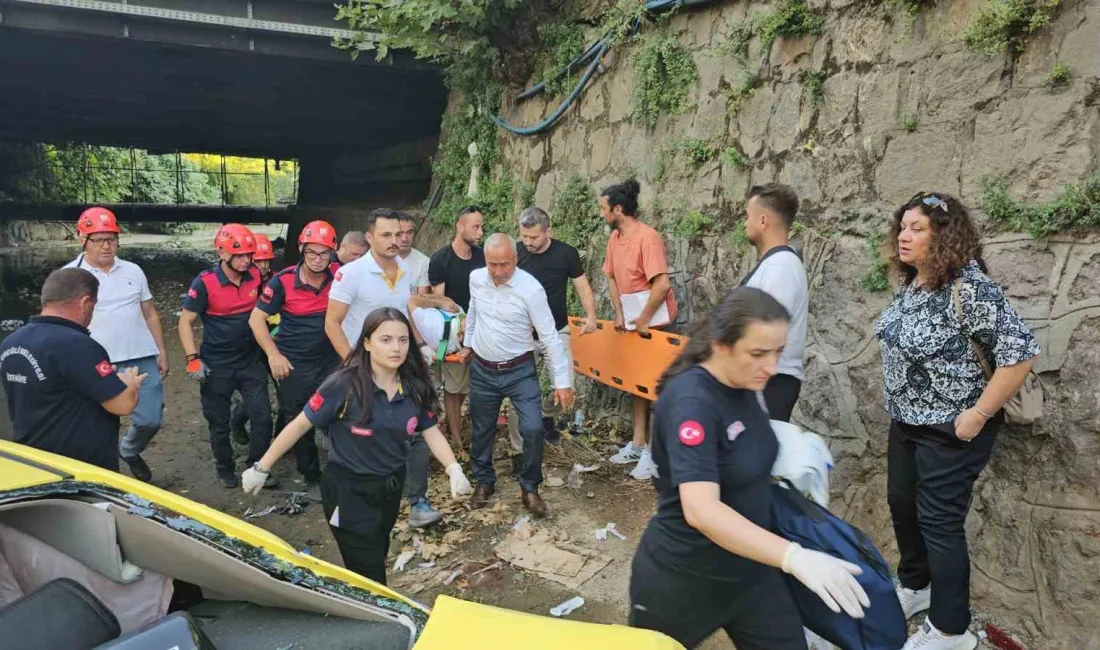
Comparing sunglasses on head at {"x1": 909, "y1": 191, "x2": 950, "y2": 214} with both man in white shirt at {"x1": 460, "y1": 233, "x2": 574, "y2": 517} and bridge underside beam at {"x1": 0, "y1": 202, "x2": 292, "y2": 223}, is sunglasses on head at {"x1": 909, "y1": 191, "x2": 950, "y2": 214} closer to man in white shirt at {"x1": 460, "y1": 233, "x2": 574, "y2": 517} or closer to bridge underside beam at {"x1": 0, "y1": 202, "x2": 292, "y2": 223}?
man in white shirt at {"x1": 460, "y1": 233, "x2": 574, "y2": 517}

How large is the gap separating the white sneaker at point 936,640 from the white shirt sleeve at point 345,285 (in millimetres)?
3859

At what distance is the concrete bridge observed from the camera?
9.12 meters

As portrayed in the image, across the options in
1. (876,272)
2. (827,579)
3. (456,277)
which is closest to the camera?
(827,579)

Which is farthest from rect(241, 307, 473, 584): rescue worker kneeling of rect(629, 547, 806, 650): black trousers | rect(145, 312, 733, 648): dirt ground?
rect(629, 547, 806, 650): black trousers

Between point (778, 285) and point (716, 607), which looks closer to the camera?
point (716, 607)

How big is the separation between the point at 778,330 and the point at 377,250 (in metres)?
3.50

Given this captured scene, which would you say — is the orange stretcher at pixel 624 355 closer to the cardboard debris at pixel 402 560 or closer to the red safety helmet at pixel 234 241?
the cardboard debris at pixel 402 560

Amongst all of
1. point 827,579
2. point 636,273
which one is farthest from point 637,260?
point 827,579

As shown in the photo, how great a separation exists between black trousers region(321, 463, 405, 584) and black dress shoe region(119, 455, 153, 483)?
3.01 meters

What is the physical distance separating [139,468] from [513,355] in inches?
127

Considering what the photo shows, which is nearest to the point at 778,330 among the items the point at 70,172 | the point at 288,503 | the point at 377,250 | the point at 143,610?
the point at 143,610

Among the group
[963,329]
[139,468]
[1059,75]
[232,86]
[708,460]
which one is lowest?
[139,468]

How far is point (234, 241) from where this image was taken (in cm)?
539

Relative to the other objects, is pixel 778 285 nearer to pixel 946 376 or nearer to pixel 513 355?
pixel 946 376
